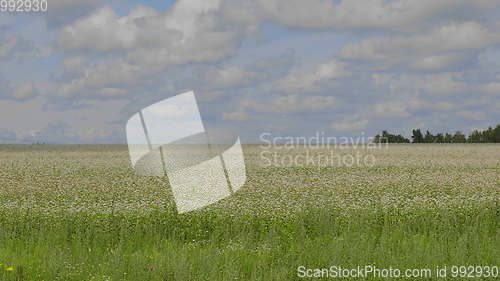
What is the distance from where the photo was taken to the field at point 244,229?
10.2m

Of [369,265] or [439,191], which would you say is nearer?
[369,265]

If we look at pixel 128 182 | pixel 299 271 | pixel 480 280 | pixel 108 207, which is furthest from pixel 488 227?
pixel 128 182

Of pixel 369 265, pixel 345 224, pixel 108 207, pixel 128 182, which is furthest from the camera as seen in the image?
pixel 128 182

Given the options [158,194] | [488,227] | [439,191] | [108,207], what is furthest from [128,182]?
[488,227]

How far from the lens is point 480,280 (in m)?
9.45

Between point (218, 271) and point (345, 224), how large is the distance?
17.5 ft

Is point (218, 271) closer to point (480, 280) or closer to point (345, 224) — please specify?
point (480, 280)

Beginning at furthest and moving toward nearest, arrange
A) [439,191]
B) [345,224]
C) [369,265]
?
[439,191]
[345,224]
[369,265]

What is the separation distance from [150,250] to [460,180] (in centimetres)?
1680

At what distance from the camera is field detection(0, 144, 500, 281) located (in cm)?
1020

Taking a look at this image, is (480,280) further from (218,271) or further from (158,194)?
(158,194)

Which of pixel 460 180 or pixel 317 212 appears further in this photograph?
pixel 460 180

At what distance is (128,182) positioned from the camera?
23.2 meters

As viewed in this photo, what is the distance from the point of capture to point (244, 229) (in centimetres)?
1425
